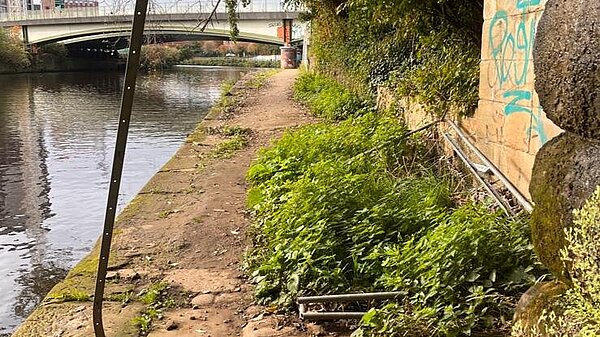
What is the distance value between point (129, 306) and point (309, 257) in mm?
1259

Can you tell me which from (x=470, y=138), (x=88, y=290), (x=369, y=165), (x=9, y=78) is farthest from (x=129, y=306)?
(x=9, y=78)

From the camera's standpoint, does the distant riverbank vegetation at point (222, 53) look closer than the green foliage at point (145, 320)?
No

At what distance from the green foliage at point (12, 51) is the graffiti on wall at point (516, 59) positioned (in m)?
39.7

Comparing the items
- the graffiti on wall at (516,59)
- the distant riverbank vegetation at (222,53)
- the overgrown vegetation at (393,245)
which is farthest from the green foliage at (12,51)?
the graffiti on wall at (516,59)

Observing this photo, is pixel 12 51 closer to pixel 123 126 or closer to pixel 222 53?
pixel 222 53

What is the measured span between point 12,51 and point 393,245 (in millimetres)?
40701

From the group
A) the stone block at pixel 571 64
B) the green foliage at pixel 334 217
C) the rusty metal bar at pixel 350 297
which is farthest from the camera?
the green foliage at pixel 334 217

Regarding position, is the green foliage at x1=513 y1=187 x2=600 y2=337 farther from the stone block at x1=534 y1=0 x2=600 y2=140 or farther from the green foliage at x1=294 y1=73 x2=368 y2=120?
the green foliage at x1=294 y1=73 x2=368 y2=120

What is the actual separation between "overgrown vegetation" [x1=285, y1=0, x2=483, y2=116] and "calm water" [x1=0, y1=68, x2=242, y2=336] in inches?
168

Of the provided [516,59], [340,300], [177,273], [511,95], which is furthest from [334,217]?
[516,59]

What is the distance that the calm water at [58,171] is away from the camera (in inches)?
254

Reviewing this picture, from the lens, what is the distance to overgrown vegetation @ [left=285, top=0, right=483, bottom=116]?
6.45 meters

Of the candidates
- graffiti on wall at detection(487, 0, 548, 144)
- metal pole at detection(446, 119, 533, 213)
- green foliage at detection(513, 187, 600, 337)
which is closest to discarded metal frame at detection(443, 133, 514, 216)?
metal pole at detection(446, 119, 533, 213)

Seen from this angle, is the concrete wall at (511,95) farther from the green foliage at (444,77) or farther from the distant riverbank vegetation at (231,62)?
the distant riverbank vegetation at (231,62)
